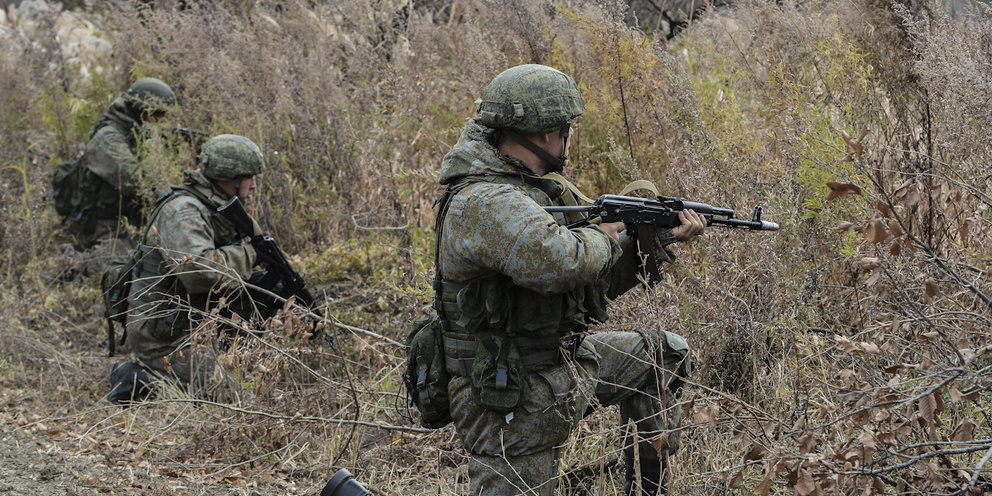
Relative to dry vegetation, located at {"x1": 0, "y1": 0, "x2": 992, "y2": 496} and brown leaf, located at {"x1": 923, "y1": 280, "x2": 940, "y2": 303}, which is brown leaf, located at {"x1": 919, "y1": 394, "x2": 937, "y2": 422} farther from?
brown leaf, located at {"x1": 923, "y1": 280, "x2": 940, "y2": 303}

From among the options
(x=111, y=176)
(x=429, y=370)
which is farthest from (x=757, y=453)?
(x=111, y=176)

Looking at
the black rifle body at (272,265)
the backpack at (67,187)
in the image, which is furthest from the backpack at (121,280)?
the backpack at (67,187)

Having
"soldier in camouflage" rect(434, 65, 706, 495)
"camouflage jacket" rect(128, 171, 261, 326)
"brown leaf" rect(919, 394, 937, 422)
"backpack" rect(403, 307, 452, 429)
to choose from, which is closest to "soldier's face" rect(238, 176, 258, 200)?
"camouflage jacket" rect(128, 171, 261, 326)

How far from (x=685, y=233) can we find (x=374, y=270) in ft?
10.6

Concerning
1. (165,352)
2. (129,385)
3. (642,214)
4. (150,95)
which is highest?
(150,95)

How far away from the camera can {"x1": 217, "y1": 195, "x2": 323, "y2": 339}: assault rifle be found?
18.5 feet

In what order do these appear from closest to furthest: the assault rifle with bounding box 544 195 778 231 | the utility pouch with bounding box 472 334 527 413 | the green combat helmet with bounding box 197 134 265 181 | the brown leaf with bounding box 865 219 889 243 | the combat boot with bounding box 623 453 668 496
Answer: the brown leaf with bounding box 865 219 889 243, the utility pouch with bounding box 472 334 527 413, the assault rifle with bounding box 544 195 778 231, the combat boot with bounding box 623 453 668 496, the green combat helmet with bounding box 197 134 265 181

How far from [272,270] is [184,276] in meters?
0.54

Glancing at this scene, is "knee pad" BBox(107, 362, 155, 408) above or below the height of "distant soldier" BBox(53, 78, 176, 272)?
below

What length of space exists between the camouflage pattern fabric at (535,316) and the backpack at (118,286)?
346 centimetres

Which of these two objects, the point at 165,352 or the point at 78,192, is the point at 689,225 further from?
the point at 78,192

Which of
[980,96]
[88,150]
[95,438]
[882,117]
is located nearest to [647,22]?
[882,117]

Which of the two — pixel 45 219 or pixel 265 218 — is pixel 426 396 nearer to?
pixel 265 218

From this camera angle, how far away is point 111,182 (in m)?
8.03
